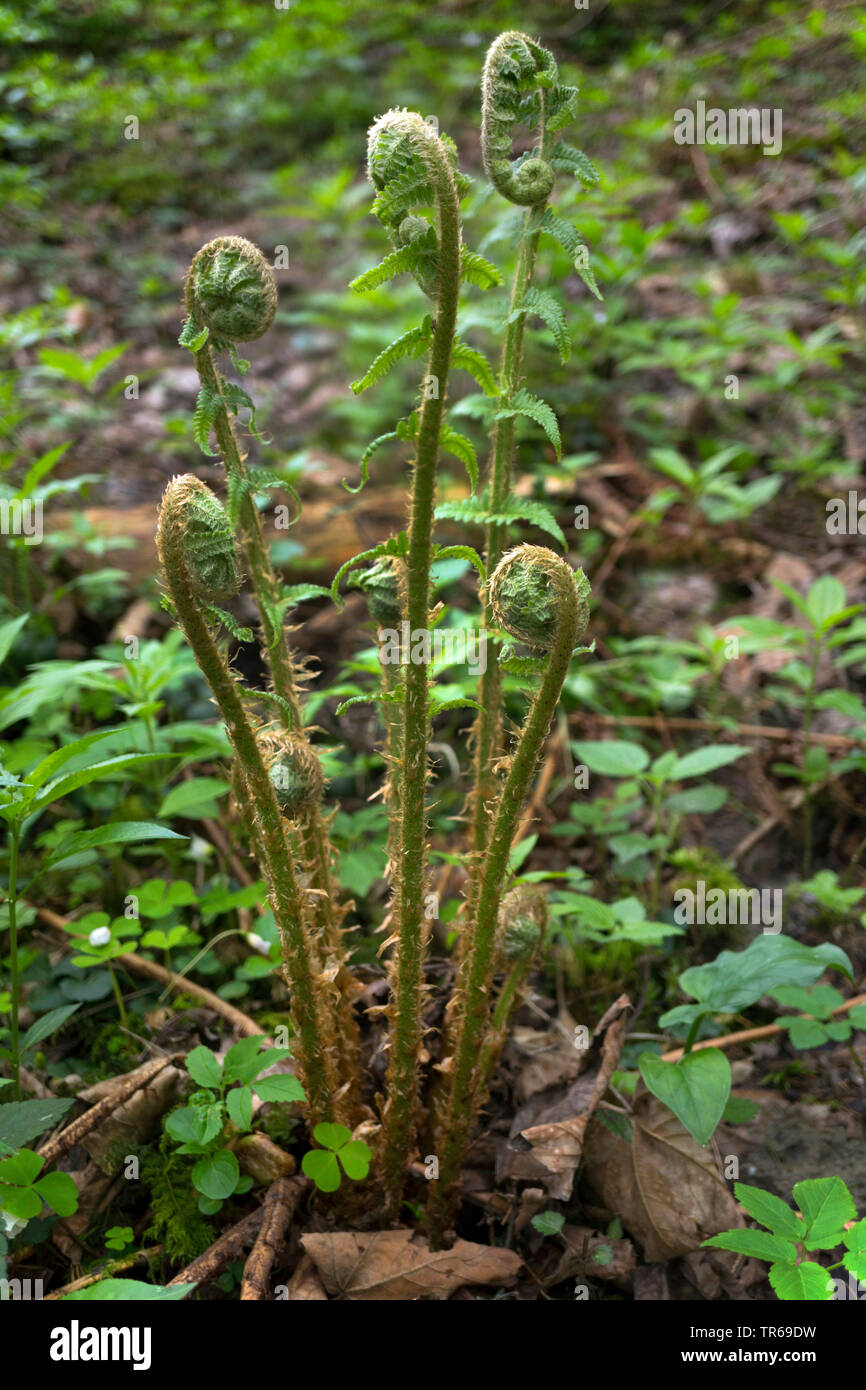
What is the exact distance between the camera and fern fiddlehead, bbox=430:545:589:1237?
133 centimetres

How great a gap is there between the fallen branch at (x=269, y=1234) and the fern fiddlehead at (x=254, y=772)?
0.17m

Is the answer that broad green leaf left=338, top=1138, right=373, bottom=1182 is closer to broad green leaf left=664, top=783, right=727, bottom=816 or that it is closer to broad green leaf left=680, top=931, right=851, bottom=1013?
broad green leaf left=680, top=931, right=851, bottom=1013

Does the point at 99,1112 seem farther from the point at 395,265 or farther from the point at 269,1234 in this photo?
the point at 395,265

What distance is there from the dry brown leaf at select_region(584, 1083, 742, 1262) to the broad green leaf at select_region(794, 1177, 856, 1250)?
306 mm

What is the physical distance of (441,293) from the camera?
1.20 metres

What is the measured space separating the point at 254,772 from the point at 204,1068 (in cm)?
62

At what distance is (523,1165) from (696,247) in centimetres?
607

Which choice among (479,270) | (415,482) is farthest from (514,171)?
(415,482)

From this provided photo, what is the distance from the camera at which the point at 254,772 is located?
55.9 inches

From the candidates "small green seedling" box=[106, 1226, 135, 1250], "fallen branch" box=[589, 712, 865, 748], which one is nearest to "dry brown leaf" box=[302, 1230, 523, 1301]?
"small green seedling" box=[106, 1226, 135, 1250]

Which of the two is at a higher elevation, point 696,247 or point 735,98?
point 735,98

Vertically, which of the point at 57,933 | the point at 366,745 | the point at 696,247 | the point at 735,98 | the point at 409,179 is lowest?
the point at 57,933

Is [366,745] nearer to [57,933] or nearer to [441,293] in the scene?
[57,933]

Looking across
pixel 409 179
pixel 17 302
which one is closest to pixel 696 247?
pixel 17 302
